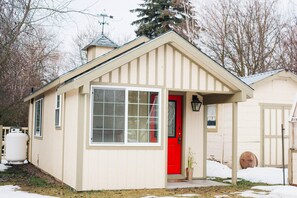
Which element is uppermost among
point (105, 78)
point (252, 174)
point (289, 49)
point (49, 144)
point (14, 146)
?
point (289, 49)

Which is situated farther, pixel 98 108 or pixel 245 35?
pixel 245 35

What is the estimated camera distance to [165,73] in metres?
9.72

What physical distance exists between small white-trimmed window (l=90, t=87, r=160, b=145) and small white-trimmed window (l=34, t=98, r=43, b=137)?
5.35 metres

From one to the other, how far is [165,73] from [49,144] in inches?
175

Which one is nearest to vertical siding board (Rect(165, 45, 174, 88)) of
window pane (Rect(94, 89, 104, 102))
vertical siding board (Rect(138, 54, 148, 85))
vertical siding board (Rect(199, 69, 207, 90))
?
vertical siding board (Rect(138, 54, 148, 85))

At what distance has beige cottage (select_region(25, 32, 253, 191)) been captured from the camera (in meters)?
8.92

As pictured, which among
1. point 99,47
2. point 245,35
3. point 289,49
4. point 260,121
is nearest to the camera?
point 99,47

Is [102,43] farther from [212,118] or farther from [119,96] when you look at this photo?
[212,118]

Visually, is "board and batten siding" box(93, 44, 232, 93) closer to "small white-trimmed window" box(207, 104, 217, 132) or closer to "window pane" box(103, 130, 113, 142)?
"window pane" box(103, 130, 113, 142)

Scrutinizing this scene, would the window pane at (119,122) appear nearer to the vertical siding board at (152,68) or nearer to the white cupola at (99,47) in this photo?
the vertical siding board at (152,68)

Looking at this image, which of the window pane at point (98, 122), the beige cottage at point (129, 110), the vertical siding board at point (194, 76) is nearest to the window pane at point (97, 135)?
the beige cottage at point (129, 110)

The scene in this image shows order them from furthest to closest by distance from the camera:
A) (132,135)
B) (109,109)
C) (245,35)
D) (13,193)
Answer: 1. (245,35)
2. (132,135)
3. (109,109)
4. (13,193)

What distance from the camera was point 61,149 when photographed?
408 inches

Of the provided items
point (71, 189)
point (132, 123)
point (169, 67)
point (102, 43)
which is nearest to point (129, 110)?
point (132, 123)
